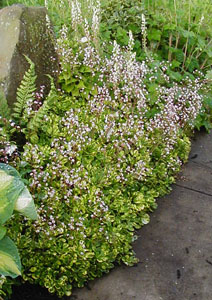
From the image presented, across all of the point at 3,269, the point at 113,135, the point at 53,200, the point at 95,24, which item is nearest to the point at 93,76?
the point at 95,24

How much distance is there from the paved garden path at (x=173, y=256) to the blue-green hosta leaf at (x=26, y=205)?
115 cm

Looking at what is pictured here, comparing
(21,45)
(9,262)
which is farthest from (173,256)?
(21,45)

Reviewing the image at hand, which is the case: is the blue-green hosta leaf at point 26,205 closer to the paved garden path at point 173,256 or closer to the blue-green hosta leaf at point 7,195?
the blue-green hosta leaf at point 7,195

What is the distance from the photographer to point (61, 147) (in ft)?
11.5

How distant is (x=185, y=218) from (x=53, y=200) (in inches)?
52.1

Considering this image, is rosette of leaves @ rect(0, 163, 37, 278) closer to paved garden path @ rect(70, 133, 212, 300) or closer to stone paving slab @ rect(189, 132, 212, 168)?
paved garden path @ rect(70, 133, 212, 300)

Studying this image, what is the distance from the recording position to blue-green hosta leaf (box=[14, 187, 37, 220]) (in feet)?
7.29

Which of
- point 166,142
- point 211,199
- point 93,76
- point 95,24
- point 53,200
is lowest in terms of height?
point 211,199

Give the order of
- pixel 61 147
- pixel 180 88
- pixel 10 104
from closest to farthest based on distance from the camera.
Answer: pixel 61 147 → pixel 10 104 → pixel 180 88

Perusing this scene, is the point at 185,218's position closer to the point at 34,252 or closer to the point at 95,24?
the point at 34,252

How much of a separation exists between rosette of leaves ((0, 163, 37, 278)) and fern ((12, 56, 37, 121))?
157 cm

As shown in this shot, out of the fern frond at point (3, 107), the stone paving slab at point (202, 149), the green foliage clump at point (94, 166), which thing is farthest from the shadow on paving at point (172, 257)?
the fern frond at point (3, 107)

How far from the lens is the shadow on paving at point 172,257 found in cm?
313

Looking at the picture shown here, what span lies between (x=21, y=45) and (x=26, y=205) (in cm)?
210
